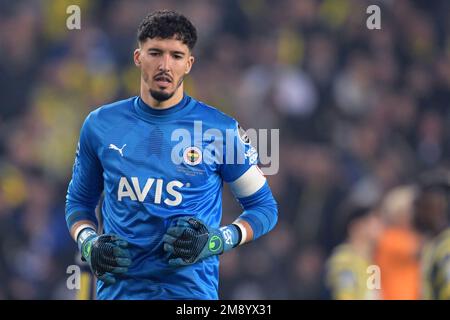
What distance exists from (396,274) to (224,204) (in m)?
1.96

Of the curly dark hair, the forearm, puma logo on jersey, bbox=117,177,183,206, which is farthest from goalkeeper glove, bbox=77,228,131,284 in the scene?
the curly dark hair

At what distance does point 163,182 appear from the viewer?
16.4 feet

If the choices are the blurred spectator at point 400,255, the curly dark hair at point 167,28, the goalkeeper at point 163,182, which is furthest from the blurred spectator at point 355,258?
the curly dark hair at point 167,28

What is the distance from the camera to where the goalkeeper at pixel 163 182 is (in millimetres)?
4929

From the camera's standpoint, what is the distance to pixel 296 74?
35.8ft

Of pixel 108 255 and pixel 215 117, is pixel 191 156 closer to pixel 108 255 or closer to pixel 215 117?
pixel 215 117

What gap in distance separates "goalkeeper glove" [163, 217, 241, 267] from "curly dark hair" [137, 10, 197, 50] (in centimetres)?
89

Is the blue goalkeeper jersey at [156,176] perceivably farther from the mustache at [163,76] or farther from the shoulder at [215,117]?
the mustache at [163,76]

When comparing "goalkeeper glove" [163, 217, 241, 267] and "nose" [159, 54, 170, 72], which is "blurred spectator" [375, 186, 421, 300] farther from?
"nose" [159, 54, 170, 72]

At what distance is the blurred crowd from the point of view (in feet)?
33.0

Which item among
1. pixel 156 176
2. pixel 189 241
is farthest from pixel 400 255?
pixel 189 241

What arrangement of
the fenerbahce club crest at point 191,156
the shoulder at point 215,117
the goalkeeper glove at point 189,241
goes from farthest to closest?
the shoulder at point 215,117 → the fenerbahce club crest at point 191,156 → the goalkeeper glove at point 189,241

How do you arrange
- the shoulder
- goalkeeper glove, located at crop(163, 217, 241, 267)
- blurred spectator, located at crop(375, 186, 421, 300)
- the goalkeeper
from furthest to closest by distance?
1. blurred spectator, located at crop(375, 186, 421, 300)
2. the shoulder
3. the goalkeeper
4. goalkeeper glove, located at crop(163, 217, 241, 267)
